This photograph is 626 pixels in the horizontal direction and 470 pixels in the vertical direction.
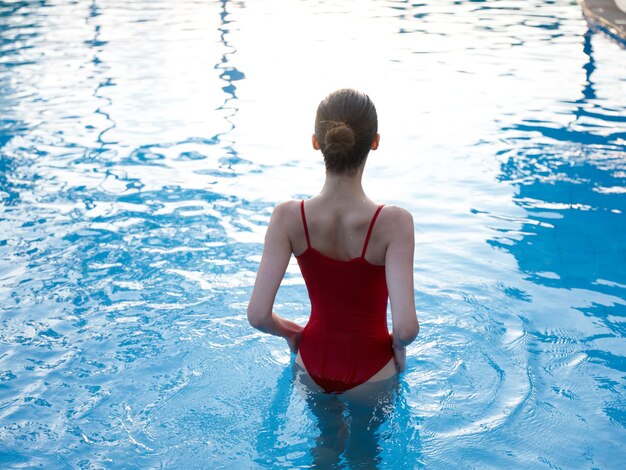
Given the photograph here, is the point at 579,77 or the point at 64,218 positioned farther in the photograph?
the point at 579,77

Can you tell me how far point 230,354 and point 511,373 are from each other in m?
1.52

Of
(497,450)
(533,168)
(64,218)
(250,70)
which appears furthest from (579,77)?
(497,450)

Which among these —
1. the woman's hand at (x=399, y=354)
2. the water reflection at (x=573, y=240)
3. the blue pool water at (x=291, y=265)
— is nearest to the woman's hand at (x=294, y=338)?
the blue pool water at (x=291, y=265)

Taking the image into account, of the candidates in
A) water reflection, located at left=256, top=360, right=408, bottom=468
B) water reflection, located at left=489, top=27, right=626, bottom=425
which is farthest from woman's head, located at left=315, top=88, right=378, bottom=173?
water reflection, located at left=489, top=27, right=626, bottom=425

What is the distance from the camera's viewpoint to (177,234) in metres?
5.56

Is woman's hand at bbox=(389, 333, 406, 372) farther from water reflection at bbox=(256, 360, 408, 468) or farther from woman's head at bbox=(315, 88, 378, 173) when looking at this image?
woman's head at bbox=(315, 88, 378, 173)

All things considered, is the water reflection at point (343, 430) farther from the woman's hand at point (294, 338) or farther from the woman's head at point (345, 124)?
the woman's head at point (345, 124)

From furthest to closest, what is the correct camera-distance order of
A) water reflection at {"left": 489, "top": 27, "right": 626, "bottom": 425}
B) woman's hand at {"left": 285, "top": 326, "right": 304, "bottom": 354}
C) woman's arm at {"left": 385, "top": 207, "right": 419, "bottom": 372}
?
water reflection at {"left": 489, "top": 27, "right": 626, "bottom": 425}
woman's hand at {"left": 285, "top": 326, "right": 304, "bottom": 354}
woman's arm at {"left": 385, "top": 207, "right": 419, "bottom": 372}

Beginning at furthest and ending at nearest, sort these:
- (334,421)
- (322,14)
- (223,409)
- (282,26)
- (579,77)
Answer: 1. (322,14)
2. (282,26)
3. (579,77)
4. (223,409)
5. (334,421)

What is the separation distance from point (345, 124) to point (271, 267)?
647 mm

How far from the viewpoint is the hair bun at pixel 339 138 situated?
2457 mm

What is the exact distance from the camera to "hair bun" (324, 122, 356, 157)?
246cm

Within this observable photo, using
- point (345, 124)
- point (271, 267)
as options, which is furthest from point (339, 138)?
point (271, 267)

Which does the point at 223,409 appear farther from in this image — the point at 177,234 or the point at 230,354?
the point at 177,234
